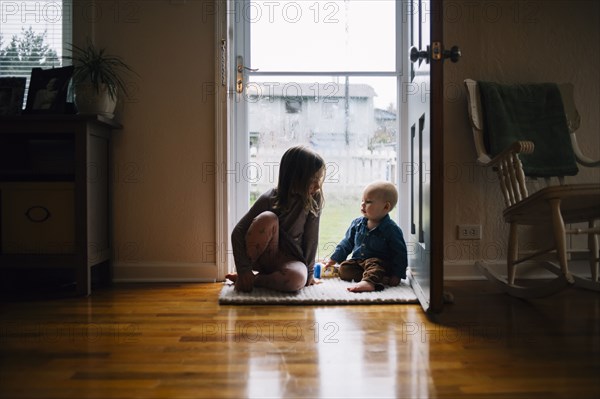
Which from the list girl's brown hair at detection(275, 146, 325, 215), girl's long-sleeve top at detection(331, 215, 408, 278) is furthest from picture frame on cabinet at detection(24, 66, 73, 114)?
girl's long-sleeve top at detection(331, 215, 408, 278)

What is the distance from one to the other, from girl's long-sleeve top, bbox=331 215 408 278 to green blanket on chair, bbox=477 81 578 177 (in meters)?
0.60

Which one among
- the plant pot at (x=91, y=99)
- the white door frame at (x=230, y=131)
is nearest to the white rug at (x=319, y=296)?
the white door frame at (x=230, y=131)

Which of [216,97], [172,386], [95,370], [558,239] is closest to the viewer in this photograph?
[172,386]

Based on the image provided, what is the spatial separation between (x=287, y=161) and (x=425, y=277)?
861mm

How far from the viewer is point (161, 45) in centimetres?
273

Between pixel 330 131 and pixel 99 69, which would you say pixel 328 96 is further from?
pixel 99 69

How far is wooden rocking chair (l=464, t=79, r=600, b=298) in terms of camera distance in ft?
6.48

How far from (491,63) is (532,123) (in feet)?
1.30

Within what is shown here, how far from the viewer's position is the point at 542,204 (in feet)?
6.70

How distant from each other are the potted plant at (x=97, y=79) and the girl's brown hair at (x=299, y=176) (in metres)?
0.90

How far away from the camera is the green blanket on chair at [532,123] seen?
251 centimetres

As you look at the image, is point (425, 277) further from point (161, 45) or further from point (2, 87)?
point (2, 87)

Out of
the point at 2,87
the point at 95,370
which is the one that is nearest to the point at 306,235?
the point at 95,370

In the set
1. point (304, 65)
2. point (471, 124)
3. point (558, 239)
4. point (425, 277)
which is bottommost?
point (425, 277)
